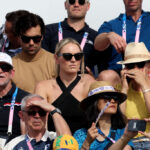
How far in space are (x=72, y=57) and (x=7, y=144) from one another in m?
1.32

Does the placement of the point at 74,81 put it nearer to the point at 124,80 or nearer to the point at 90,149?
the point at 124,80

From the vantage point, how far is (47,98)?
6.74 m

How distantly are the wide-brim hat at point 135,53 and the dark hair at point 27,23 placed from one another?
117 cm

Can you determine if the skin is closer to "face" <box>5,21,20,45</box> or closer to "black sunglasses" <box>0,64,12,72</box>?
"black sunglasses" <box>0,64,12,72</box>

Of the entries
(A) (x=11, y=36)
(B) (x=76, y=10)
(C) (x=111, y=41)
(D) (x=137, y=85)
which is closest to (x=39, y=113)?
(D) (x=137, y=85)

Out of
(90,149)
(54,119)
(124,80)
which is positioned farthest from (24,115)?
(124,80)

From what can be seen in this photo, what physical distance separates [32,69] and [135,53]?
1340 mm

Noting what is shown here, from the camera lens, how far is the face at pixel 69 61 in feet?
22.1

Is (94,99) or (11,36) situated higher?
(11,36)

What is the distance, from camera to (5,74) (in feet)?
22.0

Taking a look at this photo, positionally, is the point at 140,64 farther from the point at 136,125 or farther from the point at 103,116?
the point at 136,125

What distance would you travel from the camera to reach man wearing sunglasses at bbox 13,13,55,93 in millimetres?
7254

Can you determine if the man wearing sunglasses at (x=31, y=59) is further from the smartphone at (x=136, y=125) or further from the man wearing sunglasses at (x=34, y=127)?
the smartphone at (x=136, y=125)

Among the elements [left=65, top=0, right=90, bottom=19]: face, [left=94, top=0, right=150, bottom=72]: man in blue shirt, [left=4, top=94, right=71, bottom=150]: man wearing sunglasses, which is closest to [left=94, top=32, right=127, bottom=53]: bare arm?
[left=94, top=0, right=150, bottom=72]: man in blue shirt
